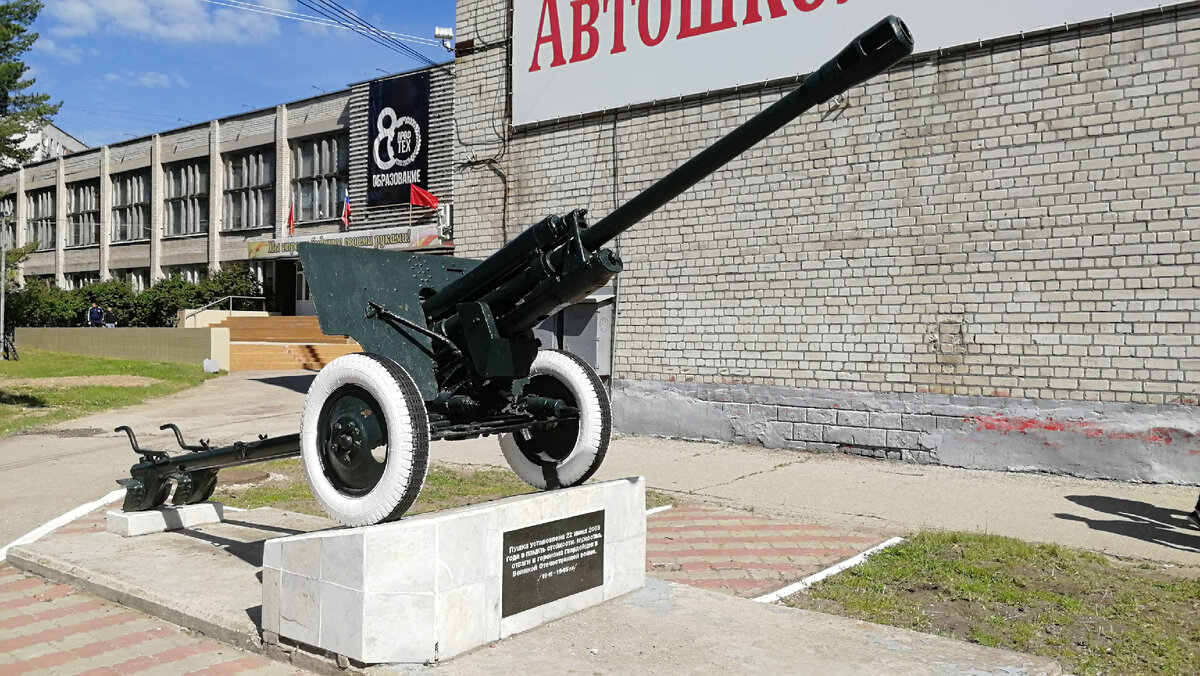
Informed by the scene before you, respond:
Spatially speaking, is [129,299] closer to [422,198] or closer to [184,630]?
[422,198]

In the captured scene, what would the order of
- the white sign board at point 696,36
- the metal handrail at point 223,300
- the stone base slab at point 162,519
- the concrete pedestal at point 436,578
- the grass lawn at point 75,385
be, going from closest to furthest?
the concrete pedestal at point 436,578 → the stone base slab at point 162,519 → the white sign board at point 696,36 → the grass lawn at point 75,385 → the metal handrail at point 223,300

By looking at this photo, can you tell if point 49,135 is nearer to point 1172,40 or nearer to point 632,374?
point 632,374

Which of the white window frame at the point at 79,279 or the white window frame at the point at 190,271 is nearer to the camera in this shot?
the white window frame at the point at 190,271

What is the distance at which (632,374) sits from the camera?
43.8 ft

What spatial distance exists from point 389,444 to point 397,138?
18.6 metres

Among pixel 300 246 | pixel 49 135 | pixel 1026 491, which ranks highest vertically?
pixel 49 135

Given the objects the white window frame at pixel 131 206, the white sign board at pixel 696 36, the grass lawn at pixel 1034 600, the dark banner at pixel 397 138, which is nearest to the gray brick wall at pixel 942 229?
the white sign board at pixel 696 36

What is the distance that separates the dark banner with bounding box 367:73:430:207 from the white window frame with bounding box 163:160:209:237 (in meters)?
12.8

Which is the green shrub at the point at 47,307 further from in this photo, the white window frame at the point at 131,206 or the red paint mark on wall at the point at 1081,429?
the red paint mark on wall at the point at 1081,429

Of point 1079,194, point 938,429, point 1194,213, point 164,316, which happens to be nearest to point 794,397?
point 938,429

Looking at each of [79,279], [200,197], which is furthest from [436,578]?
[79,279]

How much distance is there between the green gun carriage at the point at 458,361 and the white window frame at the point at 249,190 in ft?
85.1

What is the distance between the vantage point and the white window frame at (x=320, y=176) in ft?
88.5

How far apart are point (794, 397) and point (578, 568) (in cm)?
725
